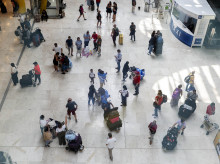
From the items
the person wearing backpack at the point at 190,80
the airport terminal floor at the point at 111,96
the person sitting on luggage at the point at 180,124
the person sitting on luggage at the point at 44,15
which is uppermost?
the person sitting on luggage at the point at 44,15

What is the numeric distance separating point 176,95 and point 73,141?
5437 millimetres

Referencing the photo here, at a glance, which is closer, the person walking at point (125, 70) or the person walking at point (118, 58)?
the person walking at point (125, 70)

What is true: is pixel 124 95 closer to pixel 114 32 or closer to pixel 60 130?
pixel 60 130

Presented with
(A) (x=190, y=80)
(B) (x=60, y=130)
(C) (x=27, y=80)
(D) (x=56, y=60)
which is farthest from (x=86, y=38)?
(B) (x=60, y=130)

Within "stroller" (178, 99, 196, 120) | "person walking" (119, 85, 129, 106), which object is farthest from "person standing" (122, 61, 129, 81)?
"stroller" (178, 99, 196, 120)

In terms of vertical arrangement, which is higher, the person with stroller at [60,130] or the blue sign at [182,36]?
the blue sign at [182,36]

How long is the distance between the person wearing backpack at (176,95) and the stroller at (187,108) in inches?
20.3

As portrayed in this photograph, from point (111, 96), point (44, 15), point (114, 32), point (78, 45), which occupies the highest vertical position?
point (114, 32)

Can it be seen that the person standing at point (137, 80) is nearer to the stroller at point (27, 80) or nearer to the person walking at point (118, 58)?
the person walking at point (118, 58)

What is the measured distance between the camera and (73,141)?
38.8ft

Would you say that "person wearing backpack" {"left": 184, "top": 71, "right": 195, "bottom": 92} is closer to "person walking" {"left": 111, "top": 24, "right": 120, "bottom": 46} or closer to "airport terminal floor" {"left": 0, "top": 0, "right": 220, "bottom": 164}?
"airport terminal floor" {"left": 0, "top": 0, "right": 220, "bottom": 164}

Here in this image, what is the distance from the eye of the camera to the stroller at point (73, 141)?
11.7 meters

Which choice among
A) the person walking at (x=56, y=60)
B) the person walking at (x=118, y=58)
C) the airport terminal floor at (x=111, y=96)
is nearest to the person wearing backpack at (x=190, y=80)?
the airport terminal floor at (x=111, y=96)

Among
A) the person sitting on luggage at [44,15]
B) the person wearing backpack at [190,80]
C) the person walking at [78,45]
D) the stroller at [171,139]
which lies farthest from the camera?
the person sitting on luggage at [44,15]
